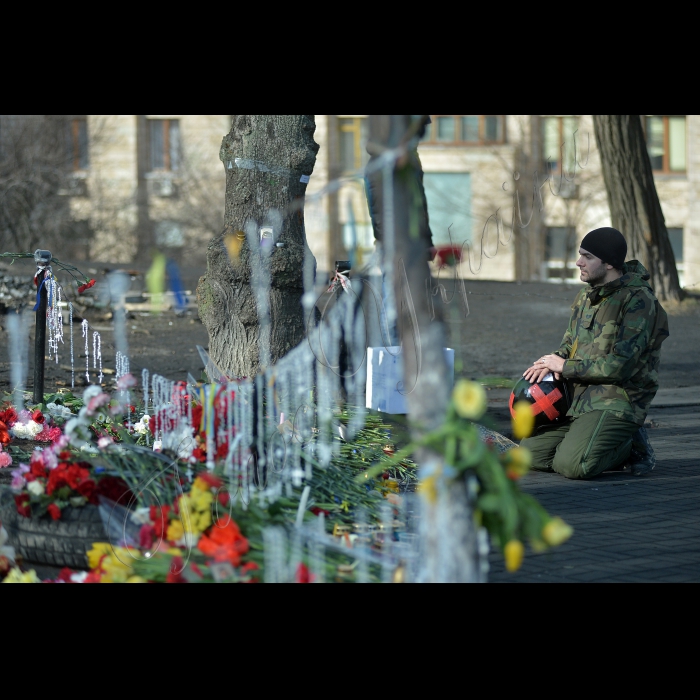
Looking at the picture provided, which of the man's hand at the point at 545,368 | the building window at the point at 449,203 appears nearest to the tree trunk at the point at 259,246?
the man's hand at the point at 545,368

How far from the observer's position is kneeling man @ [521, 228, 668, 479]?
6809 mm

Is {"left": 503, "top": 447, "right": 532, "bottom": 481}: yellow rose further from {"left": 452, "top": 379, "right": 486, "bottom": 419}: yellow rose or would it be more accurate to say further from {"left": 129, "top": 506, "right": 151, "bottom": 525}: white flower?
{"left": 129, "top": 506, "right": 151, "bottom": 525}: white flower

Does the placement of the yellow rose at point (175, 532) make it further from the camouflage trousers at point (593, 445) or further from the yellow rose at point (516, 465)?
the camouflage trousers at point (593, 445)

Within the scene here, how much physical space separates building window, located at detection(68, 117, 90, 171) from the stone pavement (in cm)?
2202

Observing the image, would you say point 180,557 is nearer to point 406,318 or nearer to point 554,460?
point 406,318

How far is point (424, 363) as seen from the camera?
3.45 m

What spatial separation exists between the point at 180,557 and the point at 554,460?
3.31m

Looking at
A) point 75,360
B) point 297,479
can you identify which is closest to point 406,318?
→ point 297,479

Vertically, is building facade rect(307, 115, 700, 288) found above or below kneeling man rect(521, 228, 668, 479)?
above

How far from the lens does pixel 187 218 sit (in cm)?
3309

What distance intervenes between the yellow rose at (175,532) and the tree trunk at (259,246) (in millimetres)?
2765

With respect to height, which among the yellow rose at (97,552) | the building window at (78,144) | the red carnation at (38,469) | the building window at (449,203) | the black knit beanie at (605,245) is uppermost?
the building window at (78,144)

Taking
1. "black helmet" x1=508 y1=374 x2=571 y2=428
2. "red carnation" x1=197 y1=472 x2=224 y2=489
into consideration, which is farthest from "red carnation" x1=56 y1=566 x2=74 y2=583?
"black helmet" x1=508 y1=374 x2=571 y2=428

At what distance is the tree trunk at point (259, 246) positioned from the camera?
7000 millimetres
